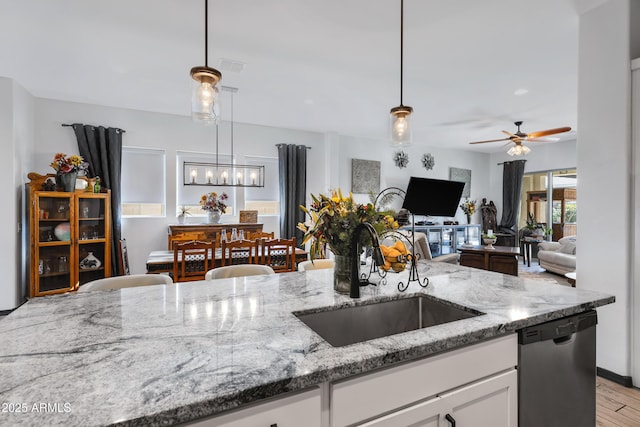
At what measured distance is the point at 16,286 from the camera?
3863 mm

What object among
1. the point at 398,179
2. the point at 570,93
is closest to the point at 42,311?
the point at 570,93

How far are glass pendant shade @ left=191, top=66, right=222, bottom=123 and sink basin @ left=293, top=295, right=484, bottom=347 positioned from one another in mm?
1207

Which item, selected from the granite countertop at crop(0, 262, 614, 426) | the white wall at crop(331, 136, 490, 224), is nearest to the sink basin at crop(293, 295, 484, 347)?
the granite countertop at crop(0, 262, 614, 426)

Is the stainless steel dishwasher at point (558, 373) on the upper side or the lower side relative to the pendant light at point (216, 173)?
lower

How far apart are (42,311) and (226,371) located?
0.98 m

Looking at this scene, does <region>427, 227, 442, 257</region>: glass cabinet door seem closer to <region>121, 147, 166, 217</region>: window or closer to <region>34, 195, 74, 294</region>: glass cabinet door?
<region>121, 147, 166, 217</region>: window

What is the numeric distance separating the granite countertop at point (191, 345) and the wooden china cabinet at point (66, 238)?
131 inches

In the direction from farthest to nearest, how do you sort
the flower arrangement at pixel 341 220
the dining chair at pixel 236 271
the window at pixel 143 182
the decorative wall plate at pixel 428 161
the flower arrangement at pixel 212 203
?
the decorative wall plate at pixel 428 161 → the flower arrangement at pixel 212 203 → the window at pixel 143 182 → the dining chair at pixel 236 271 → the flower arrangement at pixel 341 220

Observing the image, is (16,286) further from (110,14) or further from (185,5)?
(185,5)

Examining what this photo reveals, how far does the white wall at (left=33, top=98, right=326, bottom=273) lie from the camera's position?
176 inches

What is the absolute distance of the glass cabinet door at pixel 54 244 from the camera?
3965 mm

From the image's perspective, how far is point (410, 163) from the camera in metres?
7.43

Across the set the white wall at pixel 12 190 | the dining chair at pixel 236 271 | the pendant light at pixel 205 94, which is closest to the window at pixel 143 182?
the white wall at pixel 12 190

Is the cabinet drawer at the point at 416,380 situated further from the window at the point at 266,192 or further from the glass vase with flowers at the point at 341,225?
the window at the point at 266,192
